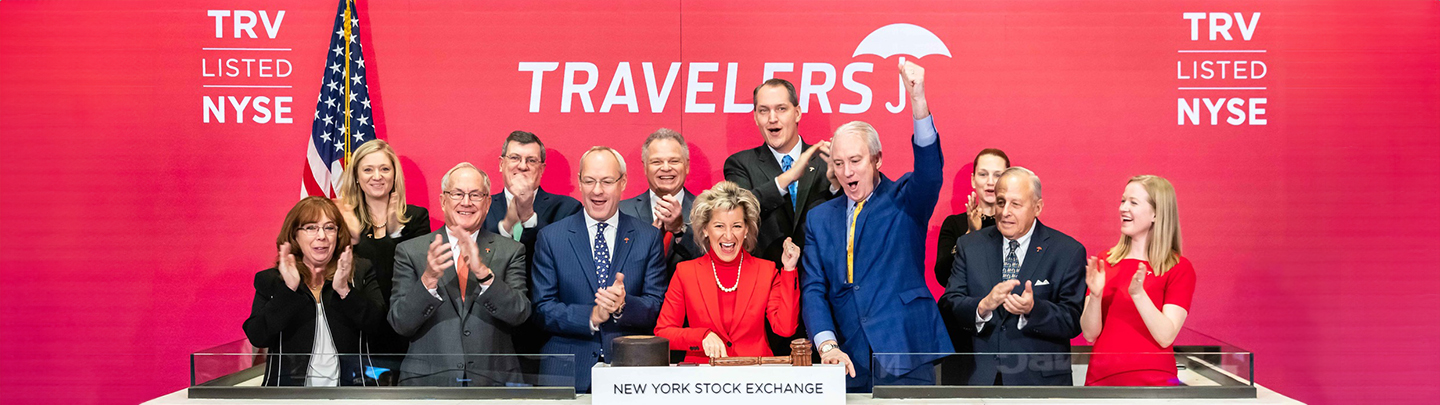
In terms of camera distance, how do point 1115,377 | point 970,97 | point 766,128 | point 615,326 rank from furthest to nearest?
point 970,97 < point 766,128 < point 615,326 < point 1115,377

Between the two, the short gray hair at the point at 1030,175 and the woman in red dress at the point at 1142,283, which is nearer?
the woman in red dress at the point at 1142,283

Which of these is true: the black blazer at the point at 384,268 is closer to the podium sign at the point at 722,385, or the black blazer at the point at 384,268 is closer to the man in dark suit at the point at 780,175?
the podium sign at the point at 722,385

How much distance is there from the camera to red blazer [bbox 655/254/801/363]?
4750 mm

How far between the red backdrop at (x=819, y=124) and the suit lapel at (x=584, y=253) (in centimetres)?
144

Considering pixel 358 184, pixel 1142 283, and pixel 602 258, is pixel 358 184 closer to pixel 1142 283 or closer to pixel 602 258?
pixel 602 258

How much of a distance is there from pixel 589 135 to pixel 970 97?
7.94ft

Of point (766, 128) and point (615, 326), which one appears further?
point (766, 128)

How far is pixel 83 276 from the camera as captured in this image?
6.59 meters

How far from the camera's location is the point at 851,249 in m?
4.98

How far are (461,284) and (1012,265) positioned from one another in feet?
8.82

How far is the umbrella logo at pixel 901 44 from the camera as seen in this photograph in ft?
21.1

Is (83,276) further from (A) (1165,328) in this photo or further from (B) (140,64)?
(A) (1165,328)

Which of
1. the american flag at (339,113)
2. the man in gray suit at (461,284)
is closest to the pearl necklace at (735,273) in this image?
the man in gray suit at (461,284)

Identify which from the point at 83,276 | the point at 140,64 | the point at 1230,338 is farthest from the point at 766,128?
the point at 83,276
